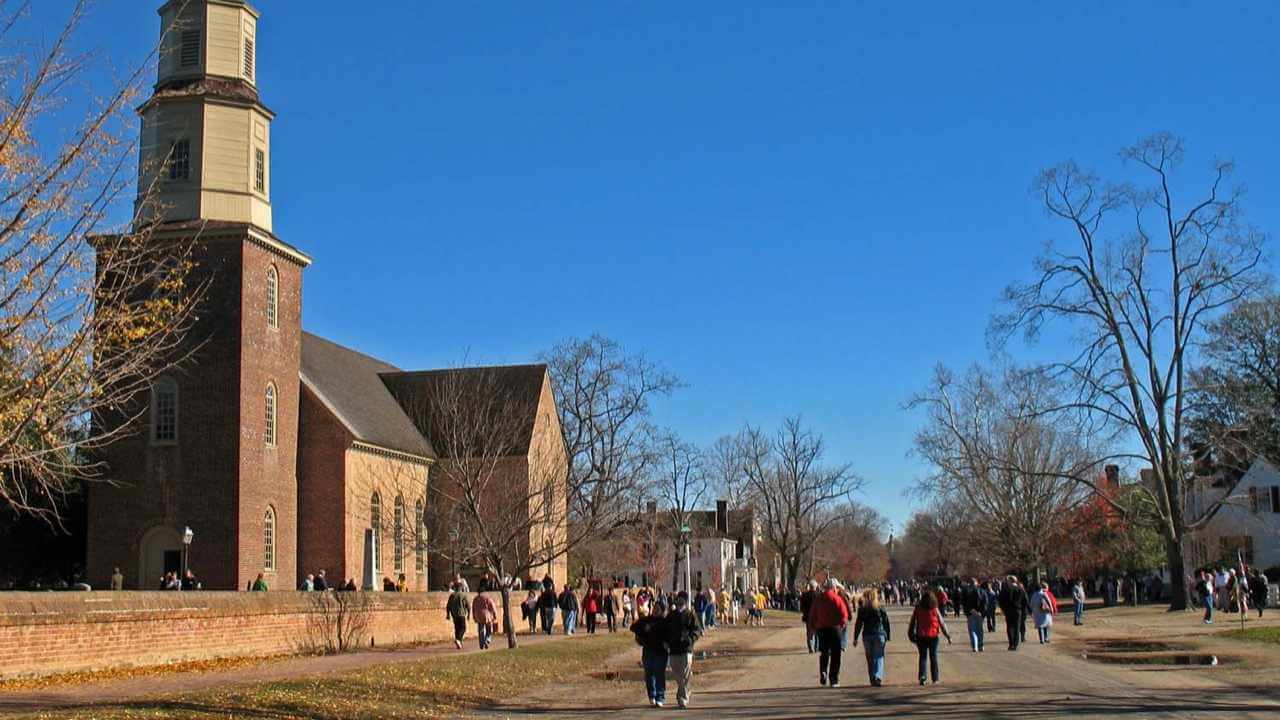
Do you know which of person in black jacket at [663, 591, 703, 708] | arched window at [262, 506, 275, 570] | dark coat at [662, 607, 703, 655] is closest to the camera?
person in black jacket at [663, 591, 703, 708]

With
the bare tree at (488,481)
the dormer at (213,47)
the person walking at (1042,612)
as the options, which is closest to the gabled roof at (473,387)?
the bare tree at (488,481)

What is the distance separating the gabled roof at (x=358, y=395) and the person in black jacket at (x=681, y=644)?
3102 centimetres

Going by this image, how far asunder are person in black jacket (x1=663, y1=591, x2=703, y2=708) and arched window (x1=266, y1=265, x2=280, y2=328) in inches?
1121

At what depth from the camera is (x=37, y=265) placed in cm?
1348

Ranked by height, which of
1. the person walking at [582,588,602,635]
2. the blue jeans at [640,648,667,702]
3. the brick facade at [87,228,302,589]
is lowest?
the person walking at [582,588,602,635]

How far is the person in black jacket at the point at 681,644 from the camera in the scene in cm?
1889

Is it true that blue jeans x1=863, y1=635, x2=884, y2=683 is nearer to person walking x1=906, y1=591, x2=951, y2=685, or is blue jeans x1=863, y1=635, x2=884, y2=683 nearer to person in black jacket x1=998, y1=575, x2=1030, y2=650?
person walking x1=906, y1=591, x2=951, y2=685

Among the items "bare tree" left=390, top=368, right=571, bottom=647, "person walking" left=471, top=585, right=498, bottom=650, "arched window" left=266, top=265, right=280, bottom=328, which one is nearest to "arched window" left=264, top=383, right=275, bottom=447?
"arched window" left=266, top=265, right=280, bottom=328

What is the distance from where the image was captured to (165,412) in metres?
43.0

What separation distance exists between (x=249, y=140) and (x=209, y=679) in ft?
76.2

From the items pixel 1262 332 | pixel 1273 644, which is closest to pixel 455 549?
pixel 1273 644

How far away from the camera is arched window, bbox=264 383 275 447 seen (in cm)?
4484

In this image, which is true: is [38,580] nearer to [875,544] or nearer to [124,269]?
[124,269]

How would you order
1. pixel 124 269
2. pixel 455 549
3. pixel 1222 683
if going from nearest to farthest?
pixel 124 269, pixel 1222 683, pixel 455 549
